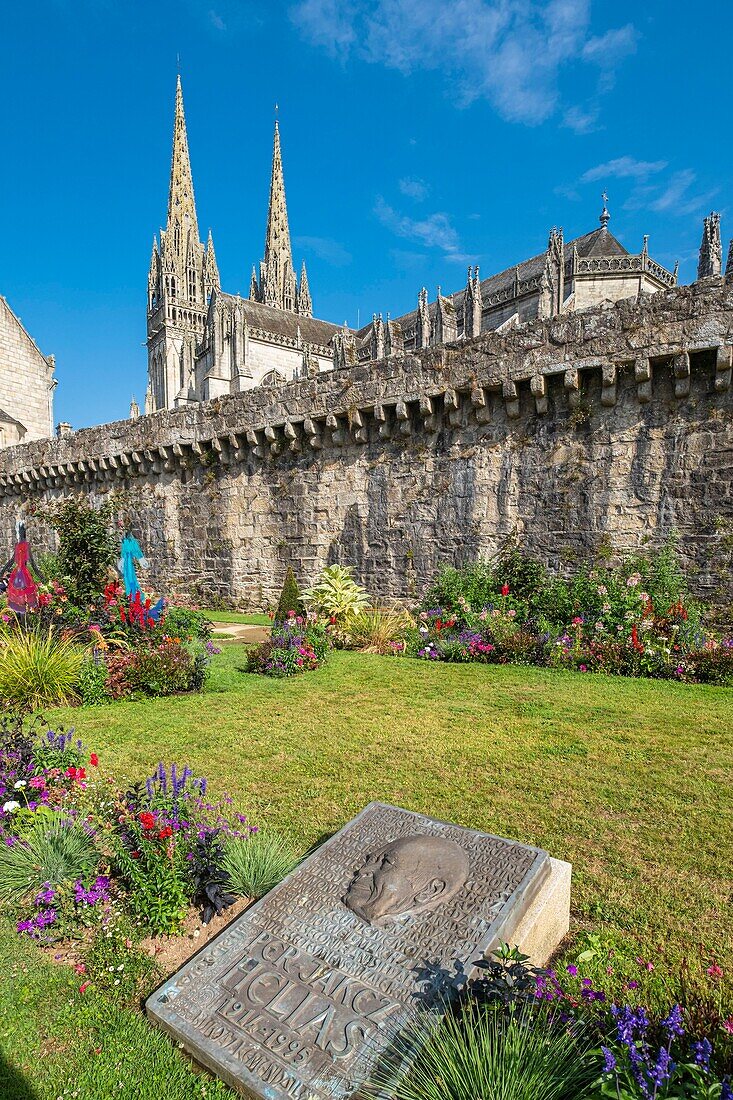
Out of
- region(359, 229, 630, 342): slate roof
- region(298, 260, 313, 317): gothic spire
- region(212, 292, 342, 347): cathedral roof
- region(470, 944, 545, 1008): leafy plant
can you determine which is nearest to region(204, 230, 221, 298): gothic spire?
region(298, 260, 313, 317): gothic spire

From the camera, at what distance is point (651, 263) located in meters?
31.8

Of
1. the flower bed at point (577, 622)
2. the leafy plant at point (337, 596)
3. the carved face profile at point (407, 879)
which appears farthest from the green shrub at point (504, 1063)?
the leafy plant at point (337, 596)

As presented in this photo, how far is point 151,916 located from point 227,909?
384 millimetres

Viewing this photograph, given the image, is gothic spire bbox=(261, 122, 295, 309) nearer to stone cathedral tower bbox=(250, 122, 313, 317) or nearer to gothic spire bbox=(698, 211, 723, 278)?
stone cathedral tower bbox=(250, 122, 313, 317)

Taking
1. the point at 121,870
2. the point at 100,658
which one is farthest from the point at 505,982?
the point at 100,658

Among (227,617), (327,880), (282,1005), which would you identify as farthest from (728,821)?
(227,617)

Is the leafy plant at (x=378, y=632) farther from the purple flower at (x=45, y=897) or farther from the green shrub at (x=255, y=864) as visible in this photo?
the purple flower at (x=45, y=897)

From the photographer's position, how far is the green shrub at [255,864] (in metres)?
3.10

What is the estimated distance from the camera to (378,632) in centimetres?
972

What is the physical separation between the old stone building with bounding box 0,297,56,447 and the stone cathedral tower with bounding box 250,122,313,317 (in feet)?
144

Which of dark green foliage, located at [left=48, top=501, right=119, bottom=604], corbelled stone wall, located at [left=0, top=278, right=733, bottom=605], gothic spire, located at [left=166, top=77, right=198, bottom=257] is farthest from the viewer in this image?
gothic spire, located at [left=166, top=77, right=198, bottom=257]

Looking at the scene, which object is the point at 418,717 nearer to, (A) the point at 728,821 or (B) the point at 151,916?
(A) the point at 728,821

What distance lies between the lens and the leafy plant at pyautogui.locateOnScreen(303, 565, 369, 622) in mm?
10617

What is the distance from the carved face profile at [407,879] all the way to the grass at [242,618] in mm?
9603
